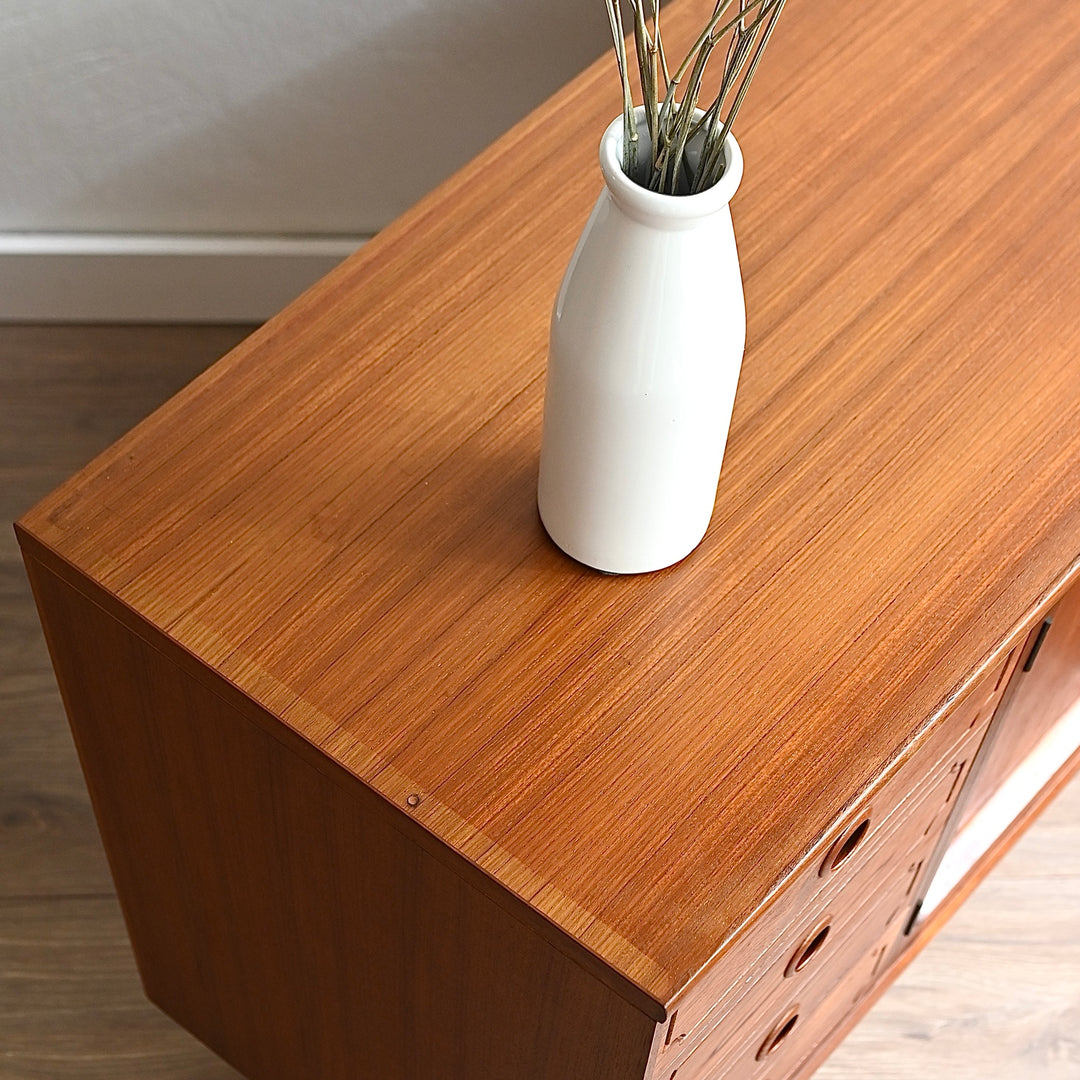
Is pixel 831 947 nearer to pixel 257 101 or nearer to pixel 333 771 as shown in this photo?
pixel 333 771

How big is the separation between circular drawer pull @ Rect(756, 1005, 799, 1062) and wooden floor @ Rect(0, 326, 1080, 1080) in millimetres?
275

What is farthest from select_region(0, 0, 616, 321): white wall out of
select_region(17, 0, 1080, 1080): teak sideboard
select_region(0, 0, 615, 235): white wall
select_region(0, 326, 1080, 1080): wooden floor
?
select_region(17, 0, 1080, 1080): teak sideboard

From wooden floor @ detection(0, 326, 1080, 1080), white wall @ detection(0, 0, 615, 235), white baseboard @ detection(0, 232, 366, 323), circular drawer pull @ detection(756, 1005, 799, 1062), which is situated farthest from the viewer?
white baseboard @ detection(0, 232, 366, 323)

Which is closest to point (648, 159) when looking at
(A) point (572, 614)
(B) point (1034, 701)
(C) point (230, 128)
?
(A) point (572, 614)

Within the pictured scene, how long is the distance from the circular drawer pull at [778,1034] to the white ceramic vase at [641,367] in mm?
389

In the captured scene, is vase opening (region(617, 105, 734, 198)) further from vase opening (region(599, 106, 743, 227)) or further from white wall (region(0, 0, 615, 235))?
white wall (region(0, 0, 615, 235))

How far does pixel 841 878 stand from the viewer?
0.87 m

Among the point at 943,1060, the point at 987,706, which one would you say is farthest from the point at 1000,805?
the point at 987,706

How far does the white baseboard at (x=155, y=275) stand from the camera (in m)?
1.68

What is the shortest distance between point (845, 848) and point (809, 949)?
161mm

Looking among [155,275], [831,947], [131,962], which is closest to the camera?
[831,947]

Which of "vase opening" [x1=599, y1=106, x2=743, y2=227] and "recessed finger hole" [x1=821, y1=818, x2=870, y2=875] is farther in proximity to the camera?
"recessed finger hole" [x1=821, y1=818, x2=870, y2=875]

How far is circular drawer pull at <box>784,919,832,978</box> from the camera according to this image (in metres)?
0.89

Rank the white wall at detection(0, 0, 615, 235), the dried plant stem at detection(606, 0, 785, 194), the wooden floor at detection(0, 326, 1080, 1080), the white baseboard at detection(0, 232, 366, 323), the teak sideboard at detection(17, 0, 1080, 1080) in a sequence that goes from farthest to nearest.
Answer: the white baseboard at detection(0, 232, 366, 323) < the white wall at detection(0, 0, 615, 235) < the wooden floor at detection(0, 326, 1080, 1080) < the teak sideboard at detection(17, 0, 1080, 1080) < the dried plant stem at detection(606, 0, 785, 194)
